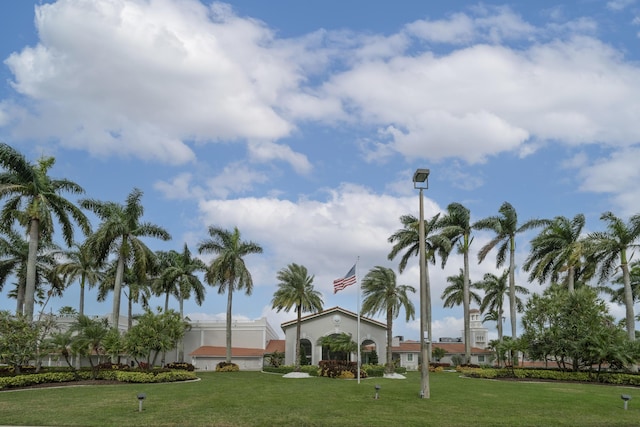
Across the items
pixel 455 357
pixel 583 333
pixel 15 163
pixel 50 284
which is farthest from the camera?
pixel 455 357

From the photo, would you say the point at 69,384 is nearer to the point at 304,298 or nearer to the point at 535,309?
the point at 304,298

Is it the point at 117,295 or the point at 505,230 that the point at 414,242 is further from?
the point at 117,295

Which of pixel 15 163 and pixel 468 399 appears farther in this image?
pixel 15 163

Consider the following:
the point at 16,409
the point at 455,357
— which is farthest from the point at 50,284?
the point at 455,357

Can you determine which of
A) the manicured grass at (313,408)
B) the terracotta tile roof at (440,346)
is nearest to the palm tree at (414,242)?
the terracotta tile roof at (440,346)

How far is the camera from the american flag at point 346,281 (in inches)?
1323

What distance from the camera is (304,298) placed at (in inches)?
1813

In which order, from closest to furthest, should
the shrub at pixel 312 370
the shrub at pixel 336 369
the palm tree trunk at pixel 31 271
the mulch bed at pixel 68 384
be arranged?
the mulch bed at pixel 68 384
the palm tree trunk at pixel 31 271
the shrub at pixel 336 369
the shrub at pixel 312 370

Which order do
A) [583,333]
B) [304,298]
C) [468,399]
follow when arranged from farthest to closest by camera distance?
[304,298], [583,333], [468,399]

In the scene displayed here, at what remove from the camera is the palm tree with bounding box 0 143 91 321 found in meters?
32.8

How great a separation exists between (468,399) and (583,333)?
18.1 meters

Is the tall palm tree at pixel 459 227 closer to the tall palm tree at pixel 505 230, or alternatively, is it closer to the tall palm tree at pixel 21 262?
the tall palm tree at pixel 505 230

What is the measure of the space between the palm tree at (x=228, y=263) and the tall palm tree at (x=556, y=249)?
26.0 meters

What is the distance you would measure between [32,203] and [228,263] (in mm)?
20750
